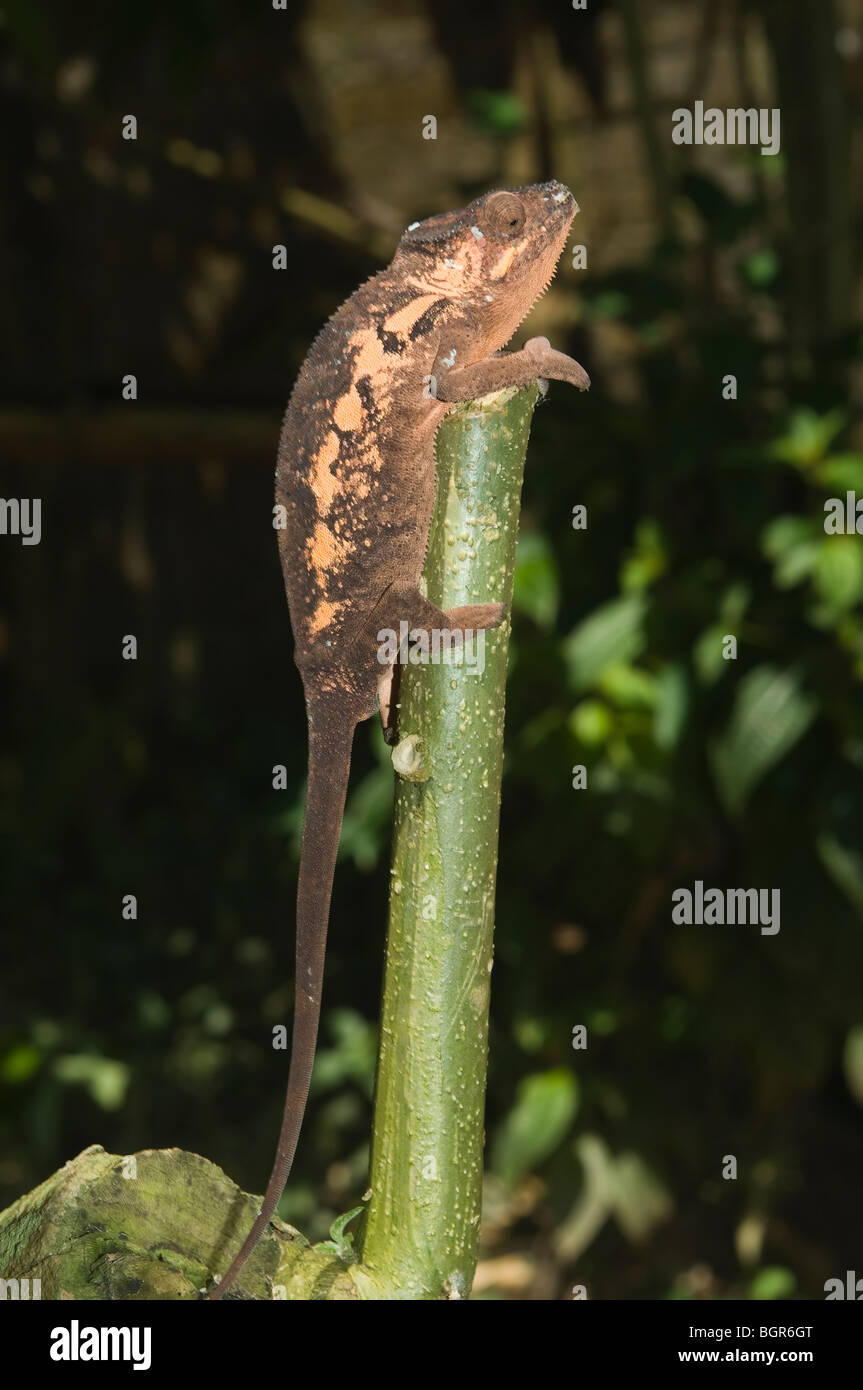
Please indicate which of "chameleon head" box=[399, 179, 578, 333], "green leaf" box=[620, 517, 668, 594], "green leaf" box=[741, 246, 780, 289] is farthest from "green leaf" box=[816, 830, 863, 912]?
"chameleon head" box=[399, 179, 578, 333]

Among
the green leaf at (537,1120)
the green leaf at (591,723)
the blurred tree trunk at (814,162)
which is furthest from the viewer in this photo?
the blurred tree trunk at (814,162)

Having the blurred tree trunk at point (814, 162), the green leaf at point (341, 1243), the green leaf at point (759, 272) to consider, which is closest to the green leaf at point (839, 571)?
the green leaf at point (759, 272)

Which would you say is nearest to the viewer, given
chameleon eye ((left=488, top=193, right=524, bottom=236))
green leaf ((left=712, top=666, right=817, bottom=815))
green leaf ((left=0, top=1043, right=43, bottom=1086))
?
chameleon eye ((left=488, top=193, right=524, bottom=236))

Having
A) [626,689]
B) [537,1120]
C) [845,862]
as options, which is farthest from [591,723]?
[537,1120]

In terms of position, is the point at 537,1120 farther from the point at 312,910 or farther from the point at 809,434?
the point at 312,910

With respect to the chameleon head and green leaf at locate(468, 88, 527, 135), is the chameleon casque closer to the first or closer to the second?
the chameleon head

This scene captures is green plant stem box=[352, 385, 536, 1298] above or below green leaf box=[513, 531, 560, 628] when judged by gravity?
below

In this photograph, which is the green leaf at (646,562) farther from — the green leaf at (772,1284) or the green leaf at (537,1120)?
the green leaf at (772,1284)
